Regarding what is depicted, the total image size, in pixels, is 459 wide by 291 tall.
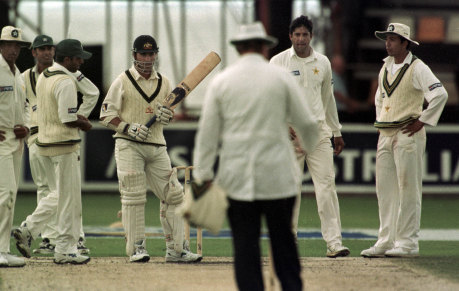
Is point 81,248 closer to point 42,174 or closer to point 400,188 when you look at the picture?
point 42,174

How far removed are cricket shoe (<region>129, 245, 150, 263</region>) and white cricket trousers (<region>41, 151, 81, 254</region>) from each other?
51 centimetres

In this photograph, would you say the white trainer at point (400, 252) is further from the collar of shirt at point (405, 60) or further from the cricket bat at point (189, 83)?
the cricket bat at point (189, 83)

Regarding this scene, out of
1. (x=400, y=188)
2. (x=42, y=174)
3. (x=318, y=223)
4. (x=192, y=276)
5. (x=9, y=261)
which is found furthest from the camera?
(x=318, y=223)

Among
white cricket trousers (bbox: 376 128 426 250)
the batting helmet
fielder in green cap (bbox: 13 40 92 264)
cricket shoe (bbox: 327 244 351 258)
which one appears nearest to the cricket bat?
the batting helmet

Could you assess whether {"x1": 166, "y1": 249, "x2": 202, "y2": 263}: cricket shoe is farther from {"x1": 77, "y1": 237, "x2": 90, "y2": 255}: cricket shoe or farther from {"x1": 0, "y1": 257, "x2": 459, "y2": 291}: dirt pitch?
{"x1": 77, "y1": 237, "x2": 90, "y2": 255}: cricket shoe

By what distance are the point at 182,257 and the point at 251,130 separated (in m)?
2.84

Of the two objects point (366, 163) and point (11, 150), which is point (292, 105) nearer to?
point (11, 150)

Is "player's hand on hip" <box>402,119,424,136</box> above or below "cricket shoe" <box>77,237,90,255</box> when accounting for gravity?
above

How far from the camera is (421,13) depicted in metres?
16.1

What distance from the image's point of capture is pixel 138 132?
7312mm

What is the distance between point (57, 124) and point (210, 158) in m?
2.71

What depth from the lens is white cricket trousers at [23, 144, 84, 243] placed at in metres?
7.83

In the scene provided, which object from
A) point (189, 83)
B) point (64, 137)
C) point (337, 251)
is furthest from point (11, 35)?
point (337, 251)

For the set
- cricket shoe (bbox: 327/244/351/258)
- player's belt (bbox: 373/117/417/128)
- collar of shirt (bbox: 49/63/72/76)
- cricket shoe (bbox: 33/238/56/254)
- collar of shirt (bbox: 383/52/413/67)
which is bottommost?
cricket shoe (bbox: 33/238/56/254)
